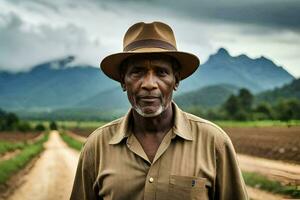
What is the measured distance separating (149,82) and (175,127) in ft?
0.67

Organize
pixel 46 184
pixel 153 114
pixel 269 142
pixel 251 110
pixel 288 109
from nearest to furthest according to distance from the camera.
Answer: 1. pixel 153 114
2. pixel 288 109
3. pixel 46 184
4. pixel 269 142
5. pixel 251 110

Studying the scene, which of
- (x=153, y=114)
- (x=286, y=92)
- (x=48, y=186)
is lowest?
(x=48, y=186)

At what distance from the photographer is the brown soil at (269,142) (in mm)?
12966

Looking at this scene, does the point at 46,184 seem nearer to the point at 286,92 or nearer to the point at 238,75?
the point at 286,92

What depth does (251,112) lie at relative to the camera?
64.7 ft

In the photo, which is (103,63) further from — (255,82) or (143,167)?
(255,82)

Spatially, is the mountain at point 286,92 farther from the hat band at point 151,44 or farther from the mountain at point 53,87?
the mountain at point 53,87

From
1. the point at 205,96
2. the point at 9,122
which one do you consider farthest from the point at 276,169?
the point at 205,96

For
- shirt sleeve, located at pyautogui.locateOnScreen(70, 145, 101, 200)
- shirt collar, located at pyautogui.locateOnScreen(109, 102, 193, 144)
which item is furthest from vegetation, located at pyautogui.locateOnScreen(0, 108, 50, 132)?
shirt collar, located at pyautogui.locateOnScreen(109, 102, 193, 144)

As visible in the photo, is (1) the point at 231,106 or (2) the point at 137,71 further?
(1) the point at 231,106

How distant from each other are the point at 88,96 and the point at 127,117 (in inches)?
4932

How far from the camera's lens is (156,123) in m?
2.39

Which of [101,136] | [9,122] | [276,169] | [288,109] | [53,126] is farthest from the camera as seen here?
[53,126]

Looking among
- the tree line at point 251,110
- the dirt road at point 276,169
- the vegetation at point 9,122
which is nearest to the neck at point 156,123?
the dirt road at point 276,169
